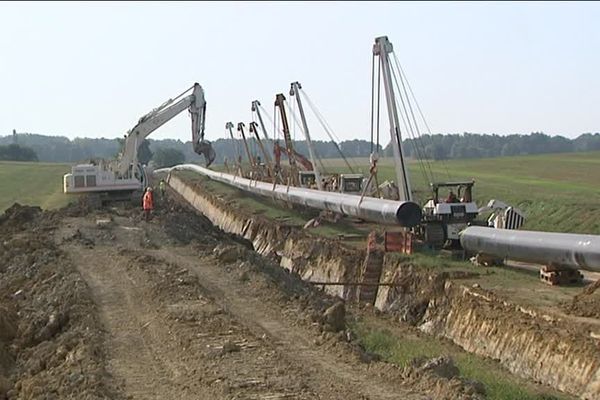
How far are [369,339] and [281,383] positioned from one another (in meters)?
6.01

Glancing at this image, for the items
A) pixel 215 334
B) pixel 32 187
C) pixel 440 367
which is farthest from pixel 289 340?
pixel 32 187

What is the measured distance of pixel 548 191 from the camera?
59.9 meters

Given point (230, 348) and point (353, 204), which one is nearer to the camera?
point (230, 348)

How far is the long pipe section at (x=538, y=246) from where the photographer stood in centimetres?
2323

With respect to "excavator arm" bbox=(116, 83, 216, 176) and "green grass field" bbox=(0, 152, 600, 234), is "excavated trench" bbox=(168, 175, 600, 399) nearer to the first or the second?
"green grass field" bbox=(0, 152, 600, 234)

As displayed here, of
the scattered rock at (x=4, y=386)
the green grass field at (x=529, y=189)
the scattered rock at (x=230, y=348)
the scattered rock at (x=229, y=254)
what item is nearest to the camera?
the scattered rock at (x=4, y=386)

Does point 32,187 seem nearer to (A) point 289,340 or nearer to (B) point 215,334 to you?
(B) point 215,334

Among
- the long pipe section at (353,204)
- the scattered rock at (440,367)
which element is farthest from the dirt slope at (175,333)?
the long pipe section at (353,204)

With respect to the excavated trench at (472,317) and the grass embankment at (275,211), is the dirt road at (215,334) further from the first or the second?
the grass embankment at (275,211)

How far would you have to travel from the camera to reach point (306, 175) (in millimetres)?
60312

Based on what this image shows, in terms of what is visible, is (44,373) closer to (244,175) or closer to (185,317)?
(185,317)

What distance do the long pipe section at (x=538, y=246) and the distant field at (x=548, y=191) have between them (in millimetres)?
10252

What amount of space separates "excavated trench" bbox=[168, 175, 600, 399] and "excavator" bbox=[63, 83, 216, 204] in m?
14.2

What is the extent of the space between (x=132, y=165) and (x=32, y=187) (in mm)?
36584
